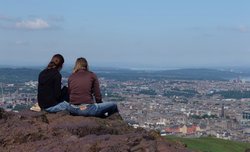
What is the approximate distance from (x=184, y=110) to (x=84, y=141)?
72.7 metres

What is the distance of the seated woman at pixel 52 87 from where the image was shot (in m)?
10.7

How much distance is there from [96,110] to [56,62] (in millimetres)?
1691

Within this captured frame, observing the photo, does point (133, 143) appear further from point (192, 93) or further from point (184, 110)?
point (192, 93)

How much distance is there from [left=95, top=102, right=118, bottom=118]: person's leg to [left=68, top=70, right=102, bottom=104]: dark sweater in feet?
1.98

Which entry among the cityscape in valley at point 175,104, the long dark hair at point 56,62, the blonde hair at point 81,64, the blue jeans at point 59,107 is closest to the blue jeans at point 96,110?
the blue jeans at point 59,107

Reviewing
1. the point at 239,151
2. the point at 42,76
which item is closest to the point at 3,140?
the point at 42,76

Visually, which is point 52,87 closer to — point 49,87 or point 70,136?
point 49,87

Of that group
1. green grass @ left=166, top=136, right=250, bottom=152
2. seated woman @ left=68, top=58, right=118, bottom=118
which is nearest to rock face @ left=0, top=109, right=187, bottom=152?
seated woman @ left=68, top=58, right=118, bottom=118

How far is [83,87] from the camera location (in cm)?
1062

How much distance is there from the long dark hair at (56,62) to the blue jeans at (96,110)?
1259mm

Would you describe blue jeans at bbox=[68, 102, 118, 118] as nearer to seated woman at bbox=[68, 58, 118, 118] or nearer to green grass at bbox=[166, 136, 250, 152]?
seated woman at bbox=[68, 58, 118, 118]

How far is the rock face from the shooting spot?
6.32 metres

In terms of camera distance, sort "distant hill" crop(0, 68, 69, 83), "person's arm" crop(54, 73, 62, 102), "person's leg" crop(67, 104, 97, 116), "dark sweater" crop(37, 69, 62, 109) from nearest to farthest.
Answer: "person's leg" crop(67, 104, 97, 116)
"dark sweater" crop(37, 69, 62, 109)
"person's arm" crop(54, 73, 62, 102)
"distant hill" crop(0, 68, 69, 83)

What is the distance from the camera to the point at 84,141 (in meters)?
6.54
